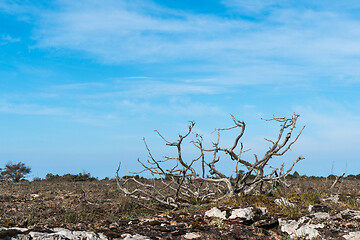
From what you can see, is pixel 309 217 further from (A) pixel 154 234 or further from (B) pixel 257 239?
(A) pixel 154 234

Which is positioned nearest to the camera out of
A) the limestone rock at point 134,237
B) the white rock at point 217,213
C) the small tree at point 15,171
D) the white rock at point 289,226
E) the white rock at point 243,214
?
the limestone rock at point 134,237

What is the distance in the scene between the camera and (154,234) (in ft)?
24.7

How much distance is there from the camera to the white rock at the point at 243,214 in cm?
872

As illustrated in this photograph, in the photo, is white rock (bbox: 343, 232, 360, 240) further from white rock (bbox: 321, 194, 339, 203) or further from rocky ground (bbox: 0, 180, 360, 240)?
white rock (bbox: 321, 194, 339, 203)

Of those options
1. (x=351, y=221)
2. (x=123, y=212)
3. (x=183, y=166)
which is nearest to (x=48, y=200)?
(x=123, y=212)

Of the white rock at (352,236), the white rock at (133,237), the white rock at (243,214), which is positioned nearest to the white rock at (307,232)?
the white rock at (352,236)

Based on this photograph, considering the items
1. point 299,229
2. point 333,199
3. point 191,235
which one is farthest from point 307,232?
point 333,199

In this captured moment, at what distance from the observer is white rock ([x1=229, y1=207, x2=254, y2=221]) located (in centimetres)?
872

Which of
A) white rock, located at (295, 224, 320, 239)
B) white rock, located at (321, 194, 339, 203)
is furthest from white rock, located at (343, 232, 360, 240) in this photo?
white rock, located at (321, 194, 339, 203)

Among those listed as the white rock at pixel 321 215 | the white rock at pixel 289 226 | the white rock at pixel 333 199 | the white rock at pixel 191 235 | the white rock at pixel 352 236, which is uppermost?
the white rock at pixel 333 199

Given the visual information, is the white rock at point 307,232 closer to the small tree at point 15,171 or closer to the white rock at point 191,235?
the white rock at point 191,235

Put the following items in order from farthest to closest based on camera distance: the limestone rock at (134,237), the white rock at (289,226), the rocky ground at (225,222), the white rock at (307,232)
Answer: the white rock at (289,226)
the white rock at (307,232)
the rocky ground at (225,222)
the limestone rock at (134,237)

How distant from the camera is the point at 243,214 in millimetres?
8750

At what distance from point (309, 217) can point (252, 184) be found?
3.99 meters
